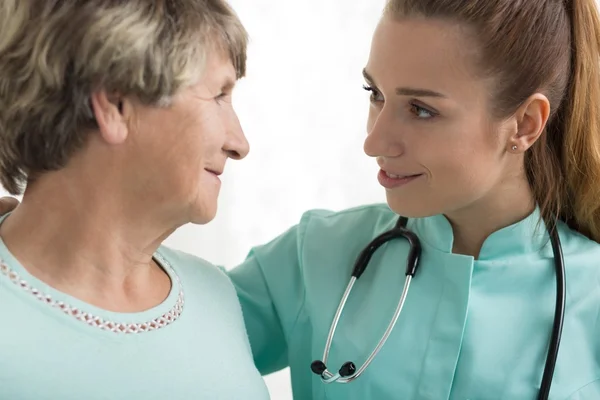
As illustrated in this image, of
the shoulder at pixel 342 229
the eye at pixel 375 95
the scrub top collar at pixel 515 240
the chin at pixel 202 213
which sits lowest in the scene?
the shoulder at pixel 342 229

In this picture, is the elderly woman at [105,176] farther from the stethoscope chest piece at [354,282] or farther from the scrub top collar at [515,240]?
the scrub top collar at [515,240]

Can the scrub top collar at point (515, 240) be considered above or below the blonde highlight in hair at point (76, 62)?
below

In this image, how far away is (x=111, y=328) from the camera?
1.06 meters

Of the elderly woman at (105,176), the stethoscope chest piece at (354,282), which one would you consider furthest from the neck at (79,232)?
the stethoscope chest piece at (354,282)

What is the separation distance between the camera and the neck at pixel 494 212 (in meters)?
1.36

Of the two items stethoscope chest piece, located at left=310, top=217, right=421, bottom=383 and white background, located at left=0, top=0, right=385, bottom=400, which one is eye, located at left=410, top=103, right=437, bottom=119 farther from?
white background, located at left=0, top=0, right=385, bottom=400

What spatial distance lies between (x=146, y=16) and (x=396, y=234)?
0.60 metres

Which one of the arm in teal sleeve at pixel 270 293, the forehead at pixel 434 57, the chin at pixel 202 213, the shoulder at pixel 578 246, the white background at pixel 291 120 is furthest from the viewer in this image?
the white background at pixel 291 120

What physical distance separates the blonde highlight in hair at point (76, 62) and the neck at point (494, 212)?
54cm

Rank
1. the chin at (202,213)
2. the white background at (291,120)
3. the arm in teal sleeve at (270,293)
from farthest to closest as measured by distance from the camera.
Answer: the white background at (291,120)
the arm in teal sleeve at (270,293)
the chin at (202,213)

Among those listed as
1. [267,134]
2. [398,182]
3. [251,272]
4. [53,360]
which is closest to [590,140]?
[398,182]

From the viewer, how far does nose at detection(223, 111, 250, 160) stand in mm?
1123

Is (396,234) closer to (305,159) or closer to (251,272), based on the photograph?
(251,272)

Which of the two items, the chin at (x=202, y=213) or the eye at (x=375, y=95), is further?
the eye at (x=375, y=95)
